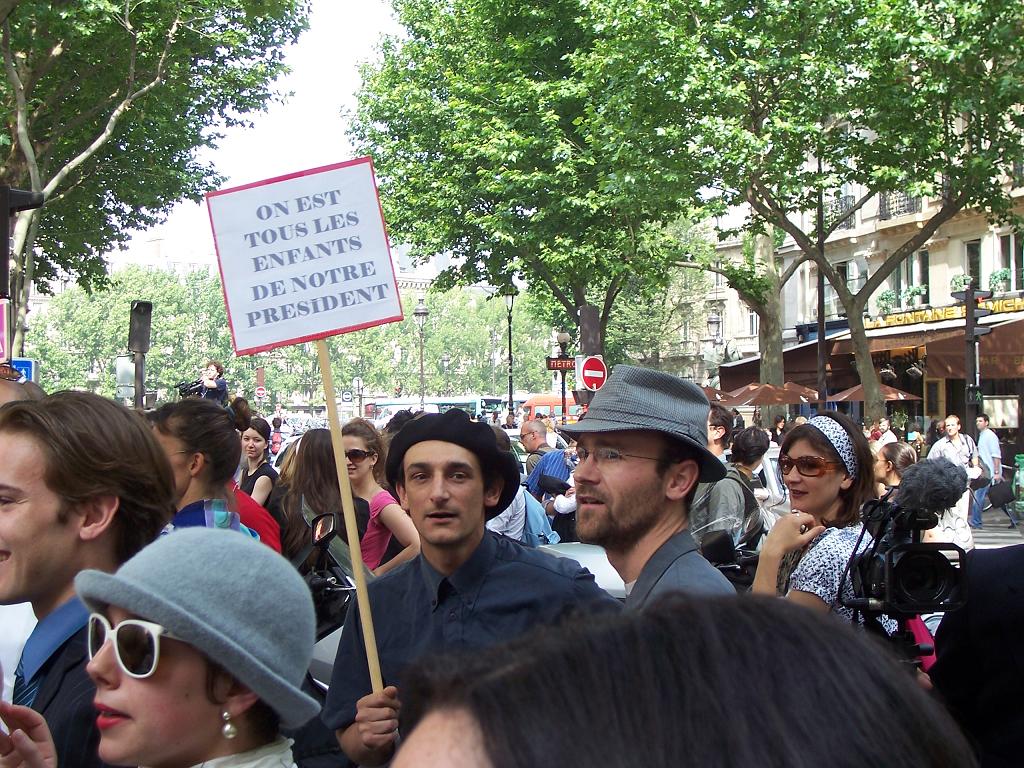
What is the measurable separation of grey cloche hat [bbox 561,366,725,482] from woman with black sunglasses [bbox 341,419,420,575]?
7.74 feet

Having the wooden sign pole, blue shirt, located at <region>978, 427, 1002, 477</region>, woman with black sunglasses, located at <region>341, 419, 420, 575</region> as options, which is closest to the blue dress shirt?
the wooden sign pole

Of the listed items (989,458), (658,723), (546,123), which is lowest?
(989,458)

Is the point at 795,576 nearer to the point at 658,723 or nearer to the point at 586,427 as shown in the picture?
the point at 586,427

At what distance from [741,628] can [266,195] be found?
150 inches

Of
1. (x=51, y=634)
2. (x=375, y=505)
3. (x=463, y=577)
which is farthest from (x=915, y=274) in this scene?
(x=51, y=634)

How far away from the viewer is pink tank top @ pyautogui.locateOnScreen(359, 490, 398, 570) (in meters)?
6.30

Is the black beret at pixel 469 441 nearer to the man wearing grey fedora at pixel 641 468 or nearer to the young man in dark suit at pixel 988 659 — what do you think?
the man wearing grey fedora at pixel 641 468

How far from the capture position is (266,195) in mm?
4355

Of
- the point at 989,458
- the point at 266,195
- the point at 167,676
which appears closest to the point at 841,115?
the point at 989,458

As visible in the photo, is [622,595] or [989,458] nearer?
[622,595]

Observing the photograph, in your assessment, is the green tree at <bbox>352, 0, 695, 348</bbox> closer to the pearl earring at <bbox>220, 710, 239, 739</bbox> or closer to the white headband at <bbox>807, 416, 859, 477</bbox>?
the white headband at <bbox>807, 416, 859, 477</bbox>

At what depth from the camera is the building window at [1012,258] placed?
32.2m

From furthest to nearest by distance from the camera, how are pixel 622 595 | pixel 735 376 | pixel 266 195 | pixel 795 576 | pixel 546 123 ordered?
pixel 735 376
pixel 546 123
pixel 622 595
pixel 266 195
pixel 795 576

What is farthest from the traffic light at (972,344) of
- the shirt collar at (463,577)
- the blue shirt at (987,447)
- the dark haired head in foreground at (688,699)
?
the dark haired head in foreground at (688,699)
